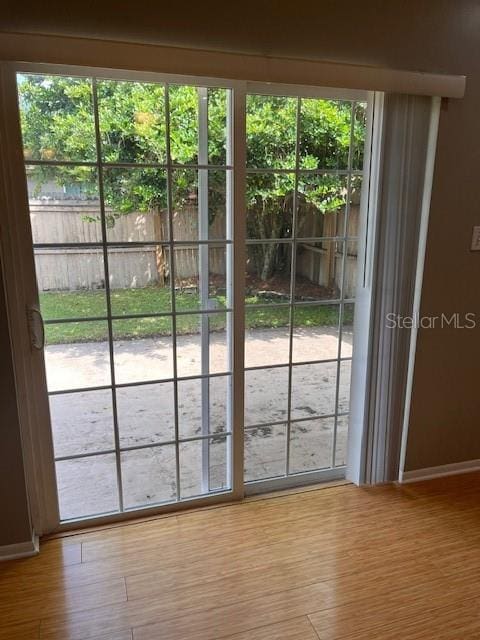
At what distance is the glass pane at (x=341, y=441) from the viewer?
98.0 inches

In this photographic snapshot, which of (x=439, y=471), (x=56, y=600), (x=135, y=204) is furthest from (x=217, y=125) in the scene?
(x=439, y=471)

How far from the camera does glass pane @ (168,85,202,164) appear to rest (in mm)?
1854

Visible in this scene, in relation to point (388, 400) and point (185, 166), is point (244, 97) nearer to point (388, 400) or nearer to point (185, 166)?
point (185, 166)

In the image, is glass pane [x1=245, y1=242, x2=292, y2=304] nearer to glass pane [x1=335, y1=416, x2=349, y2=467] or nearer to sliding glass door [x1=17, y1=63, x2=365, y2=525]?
sliding glass door [x1=17, y1=63, x2=365, y2=525]

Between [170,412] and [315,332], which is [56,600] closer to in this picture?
[170,412]

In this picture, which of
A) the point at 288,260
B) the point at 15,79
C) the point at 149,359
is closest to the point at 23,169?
the point at 15,79

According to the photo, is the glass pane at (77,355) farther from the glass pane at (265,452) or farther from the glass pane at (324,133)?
the glass pane at (324,133)

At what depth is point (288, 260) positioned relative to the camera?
2160mm

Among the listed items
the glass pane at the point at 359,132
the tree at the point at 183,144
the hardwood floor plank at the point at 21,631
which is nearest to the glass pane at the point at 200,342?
the tree at the point at 183,144

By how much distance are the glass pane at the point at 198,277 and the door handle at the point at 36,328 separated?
1.81ft

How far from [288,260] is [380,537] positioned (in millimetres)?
1311

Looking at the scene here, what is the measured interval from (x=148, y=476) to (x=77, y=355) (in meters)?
0.68

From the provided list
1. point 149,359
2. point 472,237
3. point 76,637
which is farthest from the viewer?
point 472,237

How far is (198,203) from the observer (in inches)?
77.9
